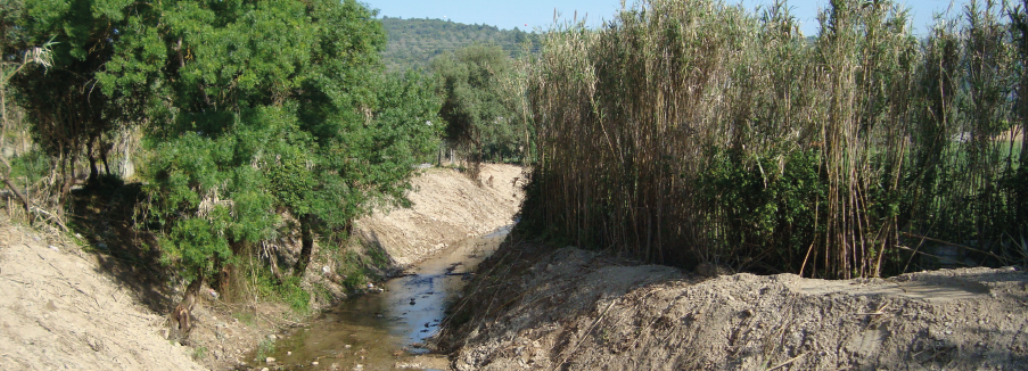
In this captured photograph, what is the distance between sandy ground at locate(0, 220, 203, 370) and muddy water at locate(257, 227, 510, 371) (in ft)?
6.69

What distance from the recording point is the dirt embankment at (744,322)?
20.2 ft

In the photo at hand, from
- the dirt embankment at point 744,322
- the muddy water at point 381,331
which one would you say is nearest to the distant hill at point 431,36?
the muddy water at point 381,331

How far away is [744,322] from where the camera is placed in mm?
7559

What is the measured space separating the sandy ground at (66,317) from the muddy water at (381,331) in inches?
80.3

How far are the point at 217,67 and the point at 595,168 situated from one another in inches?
256

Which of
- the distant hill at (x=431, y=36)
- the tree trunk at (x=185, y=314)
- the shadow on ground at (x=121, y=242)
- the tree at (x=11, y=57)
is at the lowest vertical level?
the tree trunk at (x=185, y=314)

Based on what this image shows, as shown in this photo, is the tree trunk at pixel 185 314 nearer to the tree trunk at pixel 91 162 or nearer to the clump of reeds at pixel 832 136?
the tree trunk at pixel 91 162

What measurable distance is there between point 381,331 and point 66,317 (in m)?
5.47

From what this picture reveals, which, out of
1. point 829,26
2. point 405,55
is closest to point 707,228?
point 829,26

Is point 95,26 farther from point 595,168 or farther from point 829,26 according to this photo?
point 829,26

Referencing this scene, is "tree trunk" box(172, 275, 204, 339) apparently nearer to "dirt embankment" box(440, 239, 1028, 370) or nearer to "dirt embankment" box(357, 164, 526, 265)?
"dirt embankment" box(440, 239, 1028, 370)

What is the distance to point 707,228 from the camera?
9.32 m

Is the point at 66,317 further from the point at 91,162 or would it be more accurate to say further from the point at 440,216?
the point at 440,216

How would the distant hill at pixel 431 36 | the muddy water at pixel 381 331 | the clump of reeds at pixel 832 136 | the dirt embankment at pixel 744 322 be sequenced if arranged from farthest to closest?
the distant hill at pixel 431 36 → the muddy water at pixel 381 331 → the clump of reeds at pixel 832 136 → the dirt embankment at pixel 744 322
